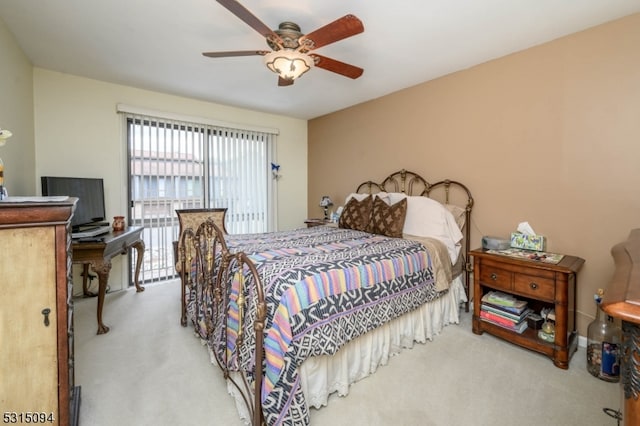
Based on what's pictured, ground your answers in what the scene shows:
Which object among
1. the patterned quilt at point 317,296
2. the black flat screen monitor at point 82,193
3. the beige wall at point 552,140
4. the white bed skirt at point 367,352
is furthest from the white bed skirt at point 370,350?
the black flat screen monitor at point 82,193

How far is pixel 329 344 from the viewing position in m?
1.53

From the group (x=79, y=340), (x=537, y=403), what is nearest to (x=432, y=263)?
(x=537, y=403)

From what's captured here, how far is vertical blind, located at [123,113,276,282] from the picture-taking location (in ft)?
11.9

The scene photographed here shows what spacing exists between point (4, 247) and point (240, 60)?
2.40 meters

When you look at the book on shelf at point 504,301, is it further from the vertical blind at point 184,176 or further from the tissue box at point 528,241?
the vertical blind at point 184,176

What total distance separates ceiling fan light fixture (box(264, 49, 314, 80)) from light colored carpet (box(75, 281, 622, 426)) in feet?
7.22

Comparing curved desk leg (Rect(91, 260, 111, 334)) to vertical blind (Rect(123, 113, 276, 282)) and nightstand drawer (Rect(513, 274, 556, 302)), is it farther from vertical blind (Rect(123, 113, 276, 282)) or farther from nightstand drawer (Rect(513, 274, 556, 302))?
nightstand drawer (Rect(513, 274, 556, 302))

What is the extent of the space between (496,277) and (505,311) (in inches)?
11.0

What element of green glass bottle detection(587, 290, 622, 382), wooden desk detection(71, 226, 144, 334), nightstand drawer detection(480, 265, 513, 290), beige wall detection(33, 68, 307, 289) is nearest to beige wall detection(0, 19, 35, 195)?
beige wall detection(33, 68, 307, 289)

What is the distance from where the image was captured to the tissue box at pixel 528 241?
2.34 meters

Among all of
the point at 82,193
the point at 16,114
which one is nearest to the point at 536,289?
the point at 82,193

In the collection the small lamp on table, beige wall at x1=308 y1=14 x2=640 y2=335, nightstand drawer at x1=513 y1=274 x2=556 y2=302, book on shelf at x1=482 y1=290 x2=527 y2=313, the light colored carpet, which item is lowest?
the light colored carpet

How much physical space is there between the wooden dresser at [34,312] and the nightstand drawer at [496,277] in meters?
2.77

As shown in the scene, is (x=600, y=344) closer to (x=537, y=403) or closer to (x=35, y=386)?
(x=537, y=403)
